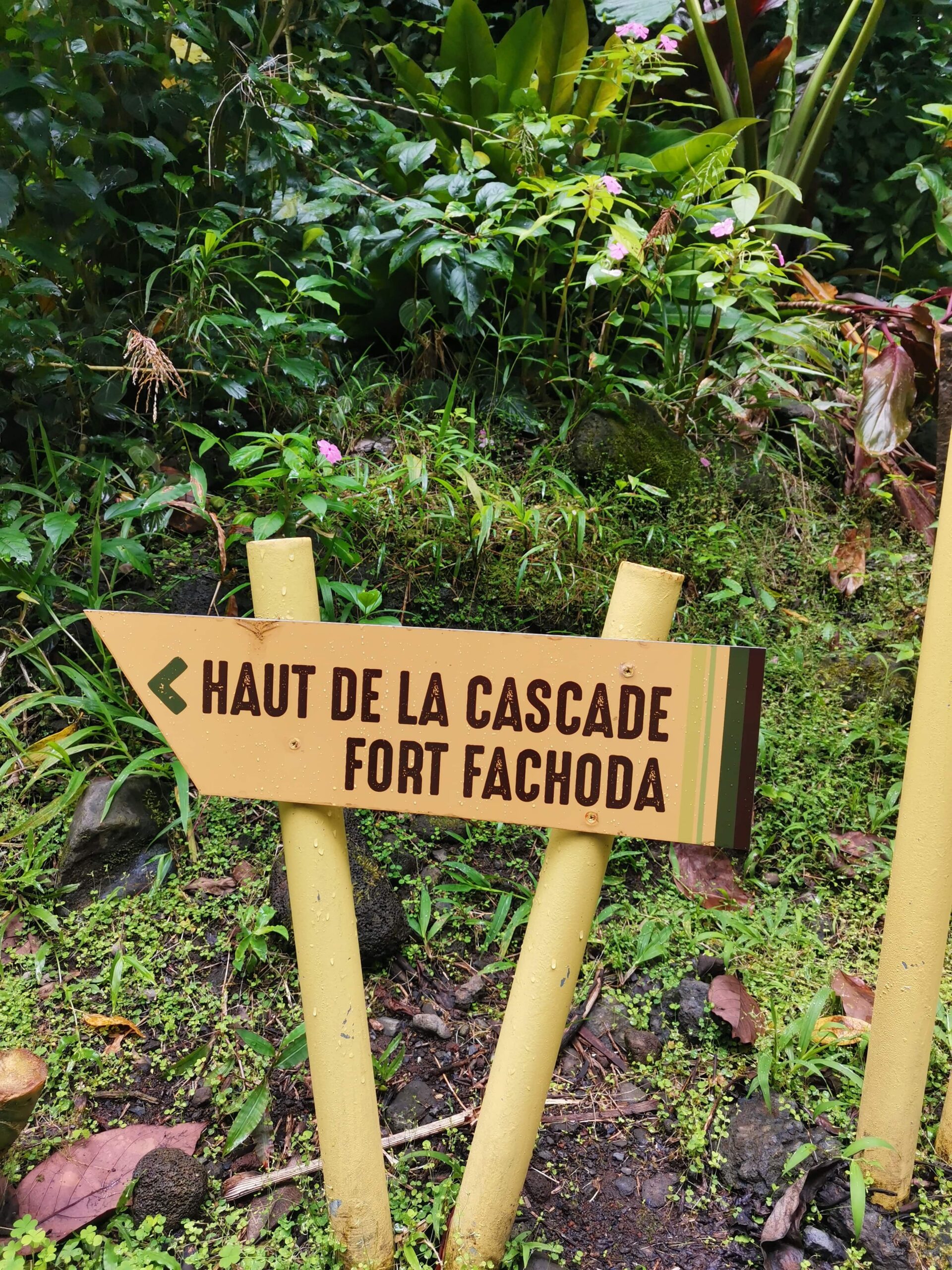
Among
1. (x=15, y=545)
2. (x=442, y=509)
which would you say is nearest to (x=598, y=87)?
(x=442, y=509)

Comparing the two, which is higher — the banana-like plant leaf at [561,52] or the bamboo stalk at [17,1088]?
the banana-like plant leaf at [561,52]

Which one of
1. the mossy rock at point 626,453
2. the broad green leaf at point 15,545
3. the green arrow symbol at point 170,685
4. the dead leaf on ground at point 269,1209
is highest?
the green arrow symbol at point 170,685

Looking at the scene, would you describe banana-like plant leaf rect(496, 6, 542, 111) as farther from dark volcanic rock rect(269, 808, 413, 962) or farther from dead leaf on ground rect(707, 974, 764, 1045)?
dead leaf on ground rect(707, 974, 764, 1045)

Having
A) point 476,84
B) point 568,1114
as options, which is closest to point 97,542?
point 568,1114

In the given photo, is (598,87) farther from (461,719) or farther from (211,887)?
(211,887)

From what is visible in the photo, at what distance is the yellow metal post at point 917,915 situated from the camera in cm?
124

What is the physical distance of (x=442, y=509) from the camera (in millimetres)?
2387

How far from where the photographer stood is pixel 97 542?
2141mm

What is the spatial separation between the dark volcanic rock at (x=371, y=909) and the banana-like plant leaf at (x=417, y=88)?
8.58 feet

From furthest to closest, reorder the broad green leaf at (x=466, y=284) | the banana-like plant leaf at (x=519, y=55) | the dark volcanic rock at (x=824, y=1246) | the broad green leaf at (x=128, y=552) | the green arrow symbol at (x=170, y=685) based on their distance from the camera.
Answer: the banana-like plant leaf at (x=519, y=55)
the broad green leaf at (x=466, y=284)
the broad green leaf at (x=128, y=552)
the dark volcanic rock at (x=824, y=1246)
the green arrow symbol at (x=170, y=685)

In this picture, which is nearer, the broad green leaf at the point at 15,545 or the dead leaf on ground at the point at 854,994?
the dead leaf on ground at the point at 854,994

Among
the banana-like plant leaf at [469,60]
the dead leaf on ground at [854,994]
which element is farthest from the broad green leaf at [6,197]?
the dead leaf on ground at [854,994]

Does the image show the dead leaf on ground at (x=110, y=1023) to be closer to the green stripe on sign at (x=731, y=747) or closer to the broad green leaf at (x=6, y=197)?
the green stripe on sign at (x=731, y=747)

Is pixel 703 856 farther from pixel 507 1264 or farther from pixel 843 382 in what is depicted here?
pixel 843 382
